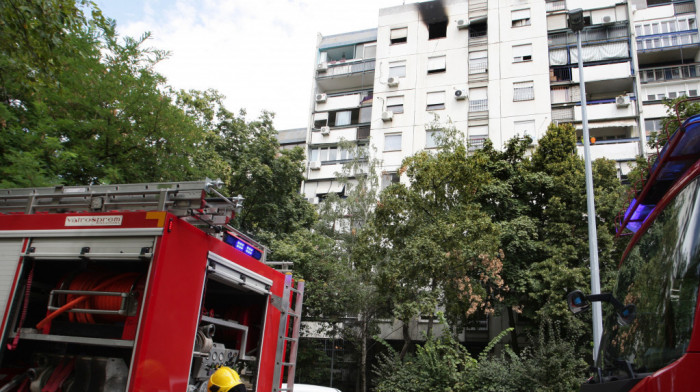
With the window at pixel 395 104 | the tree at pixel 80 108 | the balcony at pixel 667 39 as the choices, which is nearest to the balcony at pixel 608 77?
the balcony at pixel 667 39

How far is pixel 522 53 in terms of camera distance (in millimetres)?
28219

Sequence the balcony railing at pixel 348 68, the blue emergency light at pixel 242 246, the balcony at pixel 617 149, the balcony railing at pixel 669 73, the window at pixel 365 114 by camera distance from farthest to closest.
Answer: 1. the balcony railing at pixel 348 68
2. the window at pixel 365 114
3. the balcony railing at pixel 669 73
4. the balcony at pixel 617 149
5. the blue emergency light at pixel 242 246

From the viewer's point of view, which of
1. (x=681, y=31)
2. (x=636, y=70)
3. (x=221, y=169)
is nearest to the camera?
(x=221, y=169)

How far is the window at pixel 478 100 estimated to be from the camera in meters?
28.0

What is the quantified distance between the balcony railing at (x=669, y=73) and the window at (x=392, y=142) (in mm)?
14705

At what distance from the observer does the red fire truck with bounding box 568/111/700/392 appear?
91.0 inches

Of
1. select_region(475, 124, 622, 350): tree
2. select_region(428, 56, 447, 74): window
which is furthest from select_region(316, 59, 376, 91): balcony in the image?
select_region(475, 124, 622, 350): tree

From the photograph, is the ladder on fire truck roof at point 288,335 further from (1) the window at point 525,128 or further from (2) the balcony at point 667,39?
(2) the balcony at point 667,39

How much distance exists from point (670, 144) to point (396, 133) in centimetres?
2664

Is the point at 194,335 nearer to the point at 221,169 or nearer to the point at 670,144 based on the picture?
the point at 670,144

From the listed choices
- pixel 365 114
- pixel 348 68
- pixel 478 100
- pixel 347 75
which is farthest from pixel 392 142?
pixel 348 68

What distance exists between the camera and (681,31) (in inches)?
1149

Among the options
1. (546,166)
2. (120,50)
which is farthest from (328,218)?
(120,50)

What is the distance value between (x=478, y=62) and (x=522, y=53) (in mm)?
2437
